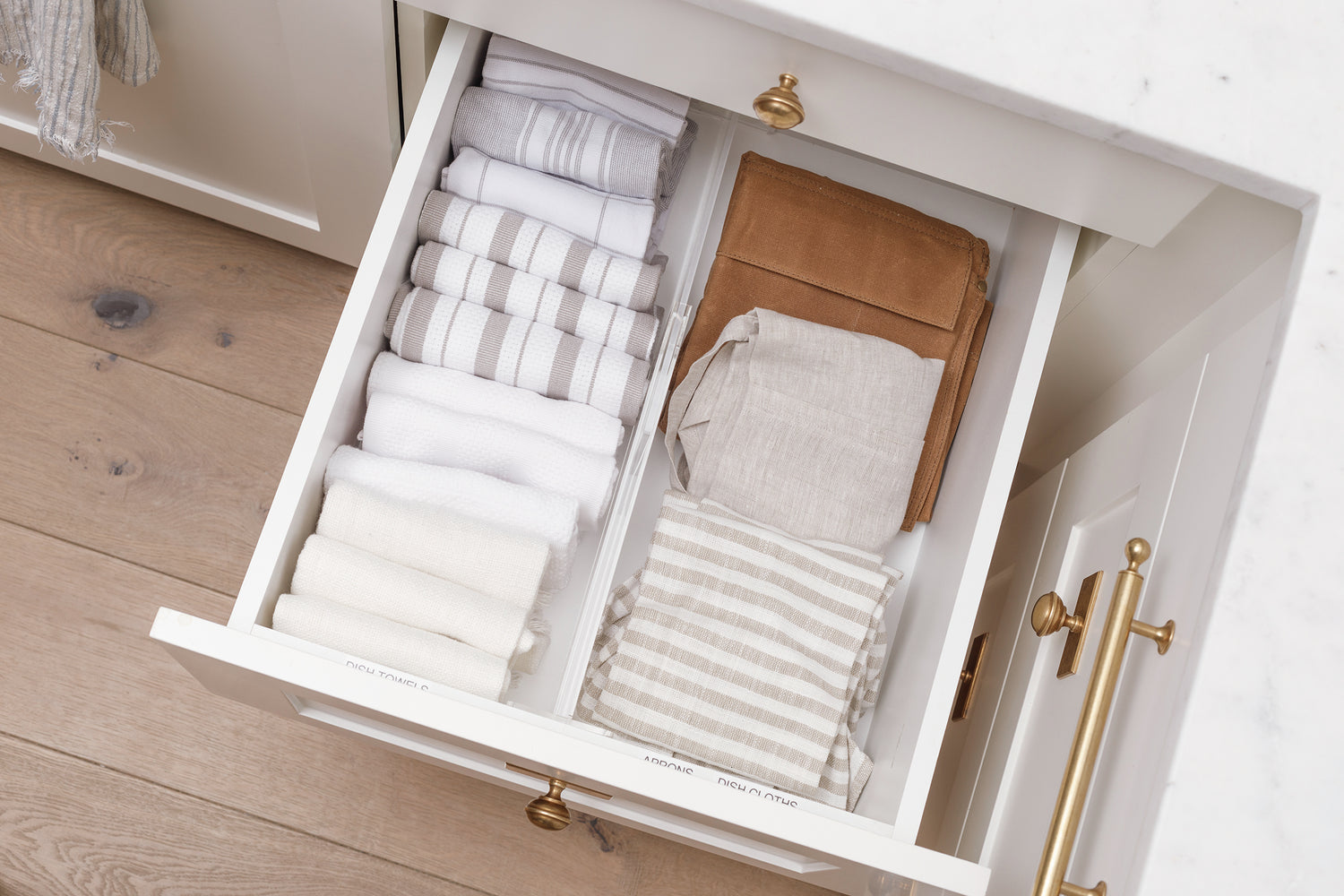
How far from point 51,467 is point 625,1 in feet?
2.98

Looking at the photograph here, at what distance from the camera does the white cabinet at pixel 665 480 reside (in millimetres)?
573

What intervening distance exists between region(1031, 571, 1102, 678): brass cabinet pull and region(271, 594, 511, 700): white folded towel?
1.18ft

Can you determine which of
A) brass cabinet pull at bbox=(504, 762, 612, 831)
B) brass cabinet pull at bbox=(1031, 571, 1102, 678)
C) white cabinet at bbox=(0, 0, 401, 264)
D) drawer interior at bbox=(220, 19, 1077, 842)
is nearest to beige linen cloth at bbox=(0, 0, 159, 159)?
white cabinet at bbox=(0, 0, 401, 264)

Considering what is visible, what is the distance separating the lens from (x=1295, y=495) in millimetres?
489

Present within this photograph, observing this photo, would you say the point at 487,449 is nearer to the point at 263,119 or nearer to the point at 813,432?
the point at 813,432

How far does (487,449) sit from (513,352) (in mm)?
78

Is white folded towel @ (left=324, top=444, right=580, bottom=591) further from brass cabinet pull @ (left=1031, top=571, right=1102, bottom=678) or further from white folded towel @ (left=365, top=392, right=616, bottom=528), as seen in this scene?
brass cabinet pull @ (left=1031, top=571, right=1102, bottom=678)

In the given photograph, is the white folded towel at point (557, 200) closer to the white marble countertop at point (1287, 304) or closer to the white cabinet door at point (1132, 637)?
the white marble countertop at point (1287, 304)

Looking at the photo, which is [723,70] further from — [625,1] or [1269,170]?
[1269,170]

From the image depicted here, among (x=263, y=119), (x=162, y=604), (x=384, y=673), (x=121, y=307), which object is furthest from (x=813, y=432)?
(x=121, y=307)

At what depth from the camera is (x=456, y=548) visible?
0.70 metres

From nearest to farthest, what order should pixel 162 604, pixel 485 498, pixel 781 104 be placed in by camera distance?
pixel 781 104
pixel 485 498
pixel 162 604

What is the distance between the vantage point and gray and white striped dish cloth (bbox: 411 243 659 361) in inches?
29.9

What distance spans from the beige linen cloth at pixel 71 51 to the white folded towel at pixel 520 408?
0.91ft
